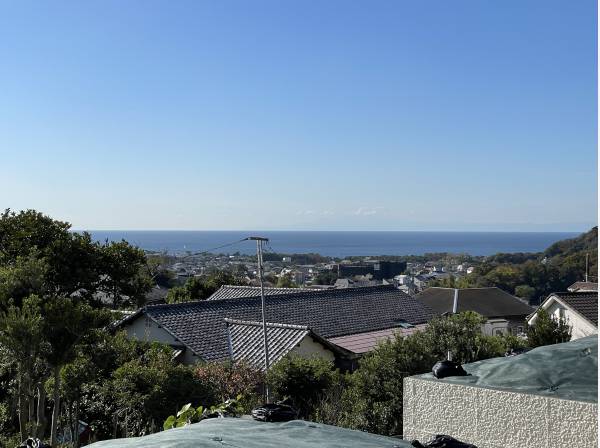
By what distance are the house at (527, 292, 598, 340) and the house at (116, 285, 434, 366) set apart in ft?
16.9

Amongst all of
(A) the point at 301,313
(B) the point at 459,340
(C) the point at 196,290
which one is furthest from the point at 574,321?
(C) the point at 196,290

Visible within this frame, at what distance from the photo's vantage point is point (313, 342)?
19.6 meters

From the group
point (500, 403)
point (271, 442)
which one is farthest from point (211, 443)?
point (500, 403)

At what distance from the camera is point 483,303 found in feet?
139

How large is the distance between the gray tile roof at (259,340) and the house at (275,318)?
0.15 ft

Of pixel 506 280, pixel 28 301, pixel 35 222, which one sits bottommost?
pixel 506 280

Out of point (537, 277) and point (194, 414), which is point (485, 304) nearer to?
point (537, 277)

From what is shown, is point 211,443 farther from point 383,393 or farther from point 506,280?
point 506,280

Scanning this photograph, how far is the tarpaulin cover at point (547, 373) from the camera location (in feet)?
22.5

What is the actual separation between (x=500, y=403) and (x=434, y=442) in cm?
245

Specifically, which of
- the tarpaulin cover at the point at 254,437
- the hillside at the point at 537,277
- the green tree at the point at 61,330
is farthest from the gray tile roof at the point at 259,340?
the hillside at the point at 537,277

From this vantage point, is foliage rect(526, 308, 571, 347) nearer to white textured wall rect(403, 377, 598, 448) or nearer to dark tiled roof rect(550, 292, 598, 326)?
dark tiled roof rect(550, 292, 598, 326)

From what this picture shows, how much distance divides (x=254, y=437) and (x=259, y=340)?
49.1 ft

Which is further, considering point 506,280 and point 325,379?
point 506,280
